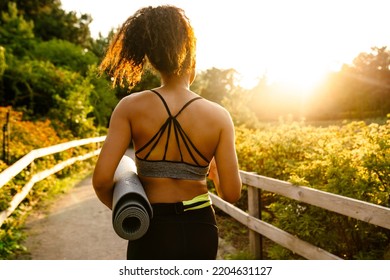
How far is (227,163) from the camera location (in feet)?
5.85

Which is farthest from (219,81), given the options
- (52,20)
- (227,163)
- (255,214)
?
(227,163)

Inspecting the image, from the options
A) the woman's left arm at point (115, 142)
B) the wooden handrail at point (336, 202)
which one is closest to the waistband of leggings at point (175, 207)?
the woman's left arm at point (115, 142)

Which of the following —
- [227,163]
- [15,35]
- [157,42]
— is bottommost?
[227,163]

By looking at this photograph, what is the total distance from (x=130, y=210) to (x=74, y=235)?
4.35 metres

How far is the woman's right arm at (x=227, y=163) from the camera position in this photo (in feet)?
5.74

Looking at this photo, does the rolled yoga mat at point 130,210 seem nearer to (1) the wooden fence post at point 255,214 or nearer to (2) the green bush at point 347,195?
(2) the green bush at point 347,195

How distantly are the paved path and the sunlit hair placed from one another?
3.46 metres

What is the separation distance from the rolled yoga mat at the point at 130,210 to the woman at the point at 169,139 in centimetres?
9

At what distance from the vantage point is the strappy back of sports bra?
1694 millimetres

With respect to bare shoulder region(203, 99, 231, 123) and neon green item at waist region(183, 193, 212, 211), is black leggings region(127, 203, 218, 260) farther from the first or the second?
bare shoulder region(203, 99, 231, 123)

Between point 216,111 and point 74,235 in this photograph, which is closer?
point 216,111

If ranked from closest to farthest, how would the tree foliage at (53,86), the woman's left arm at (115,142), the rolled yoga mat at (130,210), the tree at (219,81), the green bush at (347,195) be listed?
the rolled yoga mat at (130,210) < the woman's left arm at (115,142) < the green bush at (347,195) < the tree foliage at (53,86) < the tree at (219,81)

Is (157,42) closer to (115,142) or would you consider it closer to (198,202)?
(115,142)

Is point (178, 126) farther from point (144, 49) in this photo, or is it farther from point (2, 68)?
point (2, 68)
